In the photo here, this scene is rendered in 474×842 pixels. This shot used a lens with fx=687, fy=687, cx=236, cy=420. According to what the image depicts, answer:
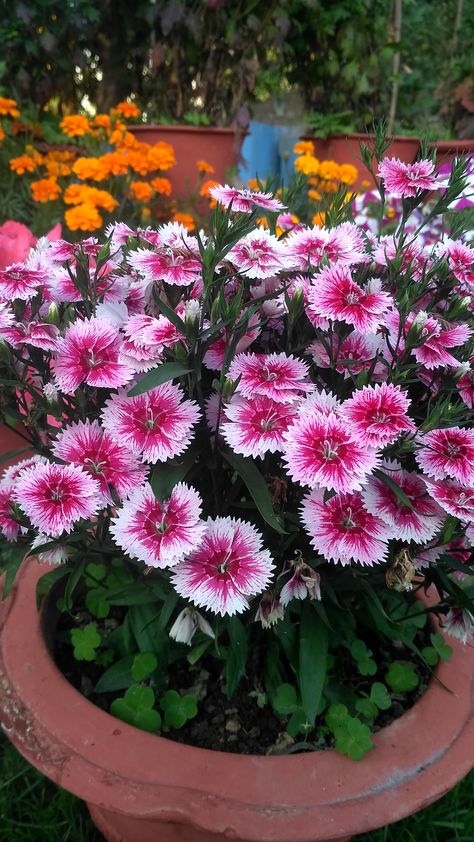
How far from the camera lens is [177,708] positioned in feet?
3.08

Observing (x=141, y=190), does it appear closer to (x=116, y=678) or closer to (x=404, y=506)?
(x=116, y=678)

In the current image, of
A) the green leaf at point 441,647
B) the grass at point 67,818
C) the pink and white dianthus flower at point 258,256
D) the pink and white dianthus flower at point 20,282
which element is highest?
the pink and white dianthus flower at point 258,256

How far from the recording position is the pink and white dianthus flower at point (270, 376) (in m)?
0.70

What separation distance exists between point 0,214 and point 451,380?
2.42 metres

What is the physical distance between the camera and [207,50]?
3051 mm

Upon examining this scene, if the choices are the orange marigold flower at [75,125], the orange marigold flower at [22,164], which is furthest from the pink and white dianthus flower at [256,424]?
the orange marigold flower at [75,125]

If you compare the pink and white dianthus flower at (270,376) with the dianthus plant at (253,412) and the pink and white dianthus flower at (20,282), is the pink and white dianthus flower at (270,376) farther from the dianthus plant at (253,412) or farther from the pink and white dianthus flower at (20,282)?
the pink and white dianthus flower at (20,282)

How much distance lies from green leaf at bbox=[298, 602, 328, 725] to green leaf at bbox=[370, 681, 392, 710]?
123 millimetres

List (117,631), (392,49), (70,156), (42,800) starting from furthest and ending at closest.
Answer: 1. (392,49)
2. (70,156)
3. (42,800)
4. (117,631)

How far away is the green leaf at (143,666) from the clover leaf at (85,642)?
0.09 meters

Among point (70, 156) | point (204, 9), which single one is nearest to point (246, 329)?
point (70, 156)

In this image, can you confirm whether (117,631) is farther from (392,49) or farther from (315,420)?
(392,49)

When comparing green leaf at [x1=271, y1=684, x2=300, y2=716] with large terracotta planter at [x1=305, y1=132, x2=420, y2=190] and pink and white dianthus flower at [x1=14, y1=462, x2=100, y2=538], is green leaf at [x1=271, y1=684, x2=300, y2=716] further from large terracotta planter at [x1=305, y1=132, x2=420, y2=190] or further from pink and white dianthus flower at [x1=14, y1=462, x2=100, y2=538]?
large terracotta planter at [x1=305, y1=132, x2=420, y2=190]

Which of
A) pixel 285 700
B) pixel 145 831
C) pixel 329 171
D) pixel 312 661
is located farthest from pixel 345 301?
pixel 329 171
